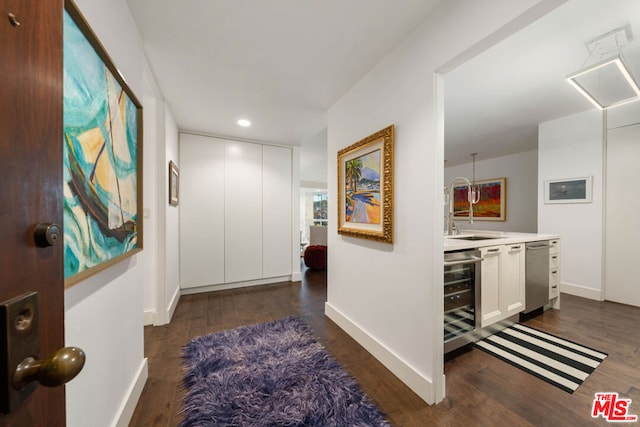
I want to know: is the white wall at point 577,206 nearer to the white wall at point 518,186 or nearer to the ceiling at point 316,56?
the ceiling at point 316,56

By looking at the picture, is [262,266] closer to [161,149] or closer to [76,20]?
[161,149]

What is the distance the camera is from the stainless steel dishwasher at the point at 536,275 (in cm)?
257

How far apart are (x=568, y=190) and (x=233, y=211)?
4.87m

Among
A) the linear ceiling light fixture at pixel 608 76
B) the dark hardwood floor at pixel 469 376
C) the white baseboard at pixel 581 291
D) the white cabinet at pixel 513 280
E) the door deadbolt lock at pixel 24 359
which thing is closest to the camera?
the door deadbolt lock at pixel 24 359

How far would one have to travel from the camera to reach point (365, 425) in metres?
1.33

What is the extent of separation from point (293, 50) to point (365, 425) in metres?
2.46

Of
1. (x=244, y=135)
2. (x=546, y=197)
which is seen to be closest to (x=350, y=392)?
(x=244, y=135)

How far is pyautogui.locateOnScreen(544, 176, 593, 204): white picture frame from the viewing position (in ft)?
10.7

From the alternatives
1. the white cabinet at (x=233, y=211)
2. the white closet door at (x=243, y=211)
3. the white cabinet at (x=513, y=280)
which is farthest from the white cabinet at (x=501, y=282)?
the white closet door at (x=243, y=211)

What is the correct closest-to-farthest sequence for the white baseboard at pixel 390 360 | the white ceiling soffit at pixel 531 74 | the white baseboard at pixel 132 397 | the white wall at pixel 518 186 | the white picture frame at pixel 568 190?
the white baseboard at pixel 132 397 < the white baseboard at pixel 390 360 < the white ceiling soffit at pixel 531 74 < the white picture frame at pixel 568 190 < the white wall at pixel 518 186

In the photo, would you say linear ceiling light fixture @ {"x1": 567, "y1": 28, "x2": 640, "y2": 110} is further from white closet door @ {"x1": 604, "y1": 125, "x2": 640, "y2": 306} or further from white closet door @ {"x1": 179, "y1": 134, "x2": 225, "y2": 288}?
white closet door @ {"x1": 179, "y1": 134, "x2": 225, "y2": 288}

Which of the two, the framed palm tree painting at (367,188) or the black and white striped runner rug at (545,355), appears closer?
the black and white striped runner rug at (545,355)

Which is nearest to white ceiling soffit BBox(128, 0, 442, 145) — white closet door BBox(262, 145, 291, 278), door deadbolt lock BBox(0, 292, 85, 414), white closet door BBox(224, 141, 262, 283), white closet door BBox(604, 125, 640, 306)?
white closet door BBox(224, 141, 262, 283)

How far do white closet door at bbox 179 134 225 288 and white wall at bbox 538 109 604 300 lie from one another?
4.89m
